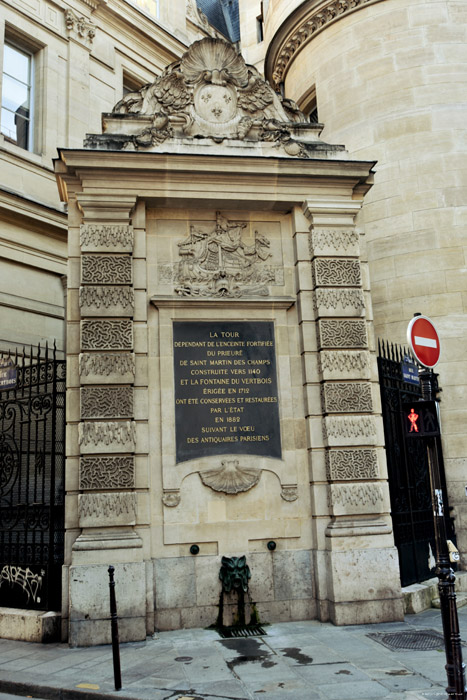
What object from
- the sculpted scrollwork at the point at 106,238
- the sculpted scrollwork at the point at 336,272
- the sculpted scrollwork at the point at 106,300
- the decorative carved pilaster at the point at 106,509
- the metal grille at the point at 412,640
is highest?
the sculpted scrollwork at the point at 106,238

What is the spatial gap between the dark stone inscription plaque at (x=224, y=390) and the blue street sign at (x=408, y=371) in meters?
2.60

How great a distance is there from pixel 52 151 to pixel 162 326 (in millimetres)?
12597

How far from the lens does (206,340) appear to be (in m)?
10.2

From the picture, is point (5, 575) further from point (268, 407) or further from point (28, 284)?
point (28, 284)

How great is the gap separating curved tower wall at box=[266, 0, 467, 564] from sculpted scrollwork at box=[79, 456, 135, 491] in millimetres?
7203

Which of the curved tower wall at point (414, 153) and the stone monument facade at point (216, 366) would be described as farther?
the curved tower wall at point (414, 153)

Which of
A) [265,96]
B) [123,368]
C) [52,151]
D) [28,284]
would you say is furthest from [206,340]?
[52,151]

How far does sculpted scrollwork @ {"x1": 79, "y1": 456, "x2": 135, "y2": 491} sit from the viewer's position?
362 inches

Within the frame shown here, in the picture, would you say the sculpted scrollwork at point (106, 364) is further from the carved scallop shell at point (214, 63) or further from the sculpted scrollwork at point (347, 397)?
the carved scallop shell at point (214, 63)

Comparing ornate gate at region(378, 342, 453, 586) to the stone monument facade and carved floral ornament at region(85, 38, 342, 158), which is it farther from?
carved floral ornament at region(85, 38, 342, 158)

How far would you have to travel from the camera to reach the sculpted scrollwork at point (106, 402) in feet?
30.8

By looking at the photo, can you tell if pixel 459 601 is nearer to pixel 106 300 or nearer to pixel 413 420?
pixel 413 420

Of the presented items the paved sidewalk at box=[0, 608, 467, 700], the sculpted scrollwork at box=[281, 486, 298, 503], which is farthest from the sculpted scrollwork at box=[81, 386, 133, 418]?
the paved sidewalk at box=[0, 608, 467, 700]

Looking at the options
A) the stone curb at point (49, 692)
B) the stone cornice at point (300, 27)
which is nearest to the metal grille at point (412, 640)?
the stone curb at point (49, 692)
